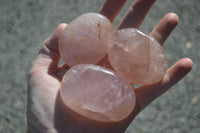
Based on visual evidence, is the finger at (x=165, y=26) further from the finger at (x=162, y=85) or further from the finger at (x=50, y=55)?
the finger at (x=50, y=55)

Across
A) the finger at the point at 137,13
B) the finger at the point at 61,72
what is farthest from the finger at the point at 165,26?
the finger at the point at 61,72

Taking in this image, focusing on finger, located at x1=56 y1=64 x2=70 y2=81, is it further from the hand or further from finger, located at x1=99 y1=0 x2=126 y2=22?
finger, located at x1=99 y1=0 x2=126 y2=22

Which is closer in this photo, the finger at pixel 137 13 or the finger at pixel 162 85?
the finger at pixel 162 85

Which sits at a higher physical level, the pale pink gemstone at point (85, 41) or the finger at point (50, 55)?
the pale pink gemstone at point (85, 41)

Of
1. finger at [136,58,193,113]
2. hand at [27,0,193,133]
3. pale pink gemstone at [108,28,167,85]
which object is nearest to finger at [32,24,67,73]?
hand at [27,0,193,133]

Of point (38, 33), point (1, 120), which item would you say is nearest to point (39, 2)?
point (38, 33)

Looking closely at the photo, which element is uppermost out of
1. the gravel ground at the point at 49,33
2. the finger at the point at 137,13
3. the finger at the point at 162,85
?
the finger at the point at 137,13

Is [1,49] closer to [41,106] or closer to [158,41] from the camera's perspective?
[41,106]
